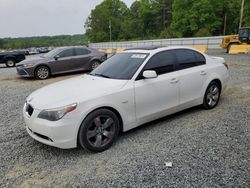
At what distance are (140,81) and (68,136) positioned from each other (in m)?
1.54

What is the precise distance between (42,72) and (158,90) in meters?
8.02

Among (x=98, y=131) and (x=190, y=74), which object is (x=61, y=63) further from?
(x=98, y=131)

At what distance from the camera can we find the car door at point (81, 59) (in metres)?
11.6

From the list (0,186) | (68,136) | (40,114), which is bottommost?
(0,186)

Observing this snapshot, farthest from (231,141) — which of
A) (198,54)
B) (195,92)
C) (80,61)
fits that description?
(80,61)

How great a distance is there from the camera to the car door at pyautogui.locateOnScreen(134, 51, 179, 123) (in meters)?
4.11

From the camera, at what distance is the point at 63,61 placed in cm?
1129

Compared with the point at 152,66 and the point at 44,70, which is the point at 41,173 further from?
the point at 44,70

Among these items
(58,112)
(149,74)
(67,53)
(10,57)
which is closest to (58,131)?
(58,112)

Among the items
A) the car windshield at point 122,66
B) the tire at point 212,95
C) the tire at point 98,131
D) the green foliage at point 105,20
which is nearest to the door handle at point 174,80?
the car windshield at point 122,66

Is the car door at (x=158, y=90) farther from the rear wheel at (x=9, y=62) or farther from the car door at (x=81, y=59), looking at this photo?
the rear wheel at (x=9, y=62)

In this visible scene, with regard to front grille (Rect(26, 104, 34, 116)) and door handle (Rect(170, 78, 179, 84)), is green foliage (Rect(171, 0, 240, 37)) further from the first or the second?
front grille (Rect(26, 104, 34, 116))

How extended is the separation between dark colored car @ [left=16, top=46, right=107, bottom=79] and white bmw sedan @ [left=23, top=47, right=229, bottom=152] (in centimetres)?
685

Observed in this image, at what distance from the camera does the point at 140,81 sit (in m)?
4.14
